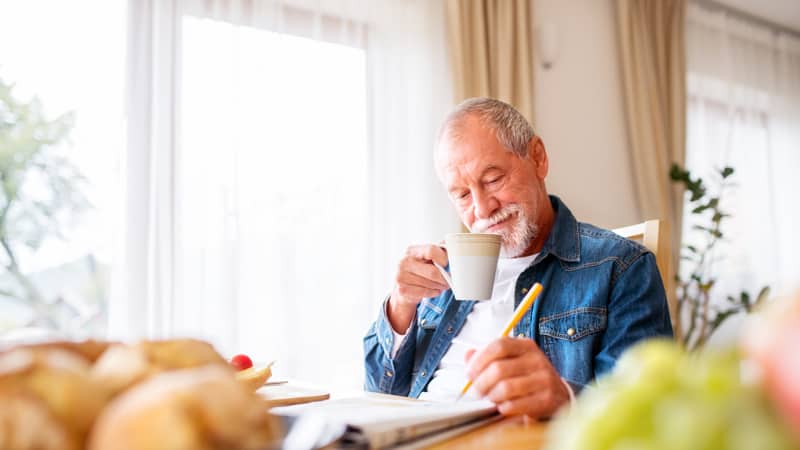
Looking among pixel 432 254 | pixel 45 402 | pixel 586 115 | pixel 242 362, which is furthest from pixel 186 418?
pixel 586 115

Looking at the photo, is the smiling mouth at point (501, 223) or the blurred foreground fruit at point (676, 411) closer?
the blurred foreground fruit at point (676, 411)

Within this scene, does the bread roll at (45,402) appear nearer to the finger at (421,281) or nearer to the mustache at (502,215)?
the finger at (421,281)

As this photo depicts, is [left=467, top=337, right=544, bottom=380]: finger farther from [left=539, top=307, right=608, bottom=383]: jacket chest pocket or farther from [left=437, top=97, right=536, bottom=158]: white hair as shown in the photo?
[left=437, top=97, right=536, bottom=158]: white hair

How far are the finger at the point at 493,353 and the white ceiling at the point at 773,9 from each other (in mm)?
4231

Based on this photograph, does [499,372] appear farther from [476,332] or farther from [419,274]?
[476,332]

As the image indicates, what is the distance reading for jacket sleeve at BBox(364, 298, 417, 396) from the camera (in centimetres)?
147

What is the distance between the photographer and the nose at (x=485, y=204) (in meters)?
1.50

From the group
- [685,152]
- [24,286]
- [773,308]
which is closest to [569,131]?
[685,152]

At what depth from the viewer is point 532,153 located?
1.59 metres

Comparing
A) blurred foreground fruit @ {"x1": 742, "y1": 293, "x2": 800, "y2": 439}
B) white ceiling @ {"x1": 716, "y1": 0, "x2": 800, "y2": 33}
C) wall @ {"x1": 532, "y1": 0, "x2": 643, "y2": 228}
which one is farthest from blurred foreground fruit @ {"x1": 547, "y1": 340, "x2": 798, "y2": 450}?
white ceiling @ {"x1": 716, "y1": 0, "x2": 800, "y2": 33}

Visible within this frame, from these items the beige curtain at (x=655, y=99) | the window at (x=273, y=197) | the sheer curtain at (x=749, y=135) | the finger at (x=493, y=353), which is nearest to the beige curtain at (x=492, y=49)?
the window at (x=273, y=197)

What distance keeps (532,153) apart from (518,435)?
1.03m

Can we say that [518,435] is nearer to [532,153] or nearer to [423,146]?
[532,153]

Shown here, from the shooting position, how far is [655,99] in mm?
3736
